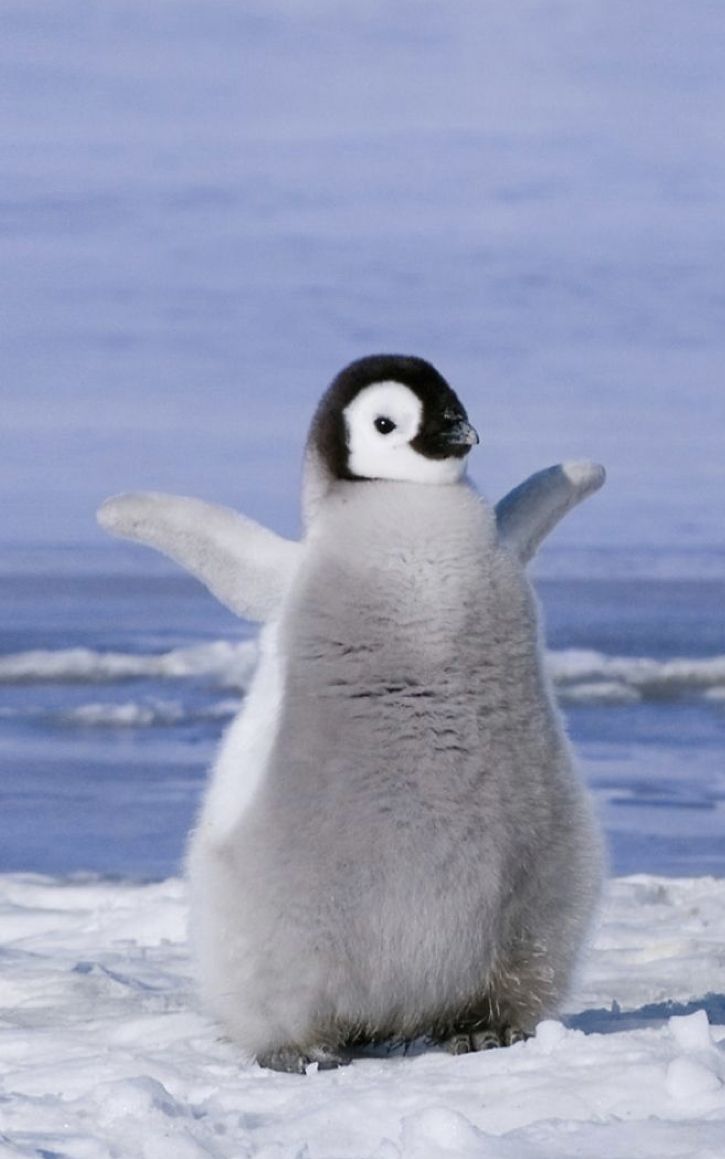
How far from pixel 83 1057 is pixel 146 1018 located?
0.33 m

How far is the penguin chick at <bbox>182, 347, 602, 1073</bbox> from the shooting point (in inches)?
143

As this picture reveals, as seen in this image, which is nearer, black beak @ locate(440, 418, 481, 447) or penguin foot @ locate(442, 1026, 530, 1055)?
black beak @ locate(440, 418, 481, 447)

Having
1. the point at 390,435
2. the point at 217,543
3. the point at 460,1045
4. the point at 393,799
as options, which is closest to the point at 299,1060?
the point at 460,1045

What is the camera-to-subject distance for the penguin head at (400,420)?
12.0 ft

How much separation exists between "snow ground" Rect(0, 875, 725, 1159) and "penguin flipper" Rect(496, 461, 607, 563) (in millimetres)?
889

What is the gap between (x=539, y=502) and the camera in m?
4.04

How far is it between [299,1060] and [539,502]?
108 centimetres

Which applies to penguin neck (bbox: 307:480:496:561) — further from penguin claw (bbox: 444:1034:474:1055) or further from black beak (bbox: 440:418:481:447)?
penguin claw (bbox: 444:1034:474:1055)

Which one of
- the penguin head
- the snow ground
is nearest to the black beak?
the penguin head

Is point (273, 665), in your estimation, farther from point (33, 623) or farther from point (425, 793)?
point (33, 623)

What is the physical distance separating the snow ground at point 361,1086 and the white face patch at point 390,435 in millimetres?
930

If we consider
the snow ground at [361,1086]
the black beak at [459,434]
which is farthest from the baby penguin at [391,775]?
the snow ground at [361,1086]

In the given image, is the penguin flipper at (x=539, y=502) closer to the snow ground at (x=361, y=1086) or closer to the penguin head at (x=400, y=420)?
the penguin head at (x=400, y=420)

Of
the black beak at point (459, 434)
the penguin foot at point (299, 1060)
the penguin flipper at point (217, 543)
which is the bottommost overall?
the penguin foot at point (299, 1060)
